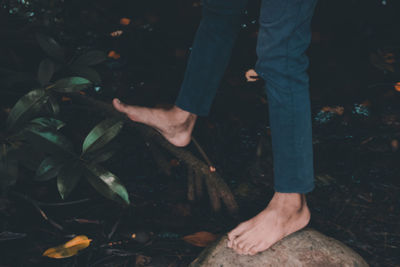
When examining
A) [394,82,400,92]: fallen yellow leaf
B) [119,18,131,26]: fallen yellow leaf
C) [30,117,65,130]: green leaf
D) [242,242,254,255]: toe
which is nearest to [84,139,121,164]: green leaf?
[30,117,65,130]: green leaf

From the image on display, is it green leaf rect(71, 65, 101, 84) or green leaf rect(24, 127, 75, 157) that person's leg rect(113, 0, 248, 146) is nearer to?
green leaf rect(71, 65, 101, 84)

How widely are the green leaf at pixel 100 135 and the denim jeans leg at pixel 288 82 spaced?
1.91 feet

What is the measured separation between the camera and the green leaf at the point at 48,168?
1.15m

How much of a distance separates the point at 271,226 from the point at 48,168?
0.85 meters

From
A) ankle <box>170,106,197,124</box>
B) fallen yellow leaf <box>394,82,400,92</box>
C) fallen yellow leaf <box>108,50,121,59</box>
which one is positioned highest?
fallen yellow leaf <box>108,50,121,59</box>

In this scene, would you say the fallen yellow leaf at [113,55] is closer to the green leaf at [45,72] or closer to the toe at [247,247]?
the green leaf at [45,72]

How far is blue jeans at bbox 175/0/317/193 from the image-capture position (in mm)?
1054

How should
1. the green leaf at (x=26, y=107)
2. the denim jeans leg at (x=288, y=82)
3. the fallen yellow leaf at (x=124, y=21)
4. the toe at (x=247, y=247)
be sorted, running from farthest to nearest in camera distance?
1. the fallen yellow leaf at (x=124, y=21)
2. the toe at (x=247, y=247)
3. the green leaf at (x=26, y=107)
4. the denim jeans leg at (x=288, y=82)

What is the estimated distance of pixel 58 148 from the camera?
3.76 ft

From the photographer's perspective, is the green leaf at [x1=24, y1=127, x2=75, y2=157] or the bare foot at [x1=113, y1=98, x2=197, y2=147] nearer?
the green leaf at [x1=24, y1=127, x2=75, y2=157]

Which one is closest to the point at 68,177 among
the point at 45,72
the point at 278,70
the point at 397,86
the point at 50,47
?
the point at 45,72

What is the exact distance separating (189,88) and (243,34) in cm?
97

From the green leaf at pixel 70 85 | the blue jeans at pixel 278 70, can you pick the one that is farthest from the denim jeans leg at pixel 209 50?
the green leaf at pixel 70 85

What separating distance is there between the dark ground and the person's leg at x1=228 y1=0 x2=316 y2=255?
0.23m
